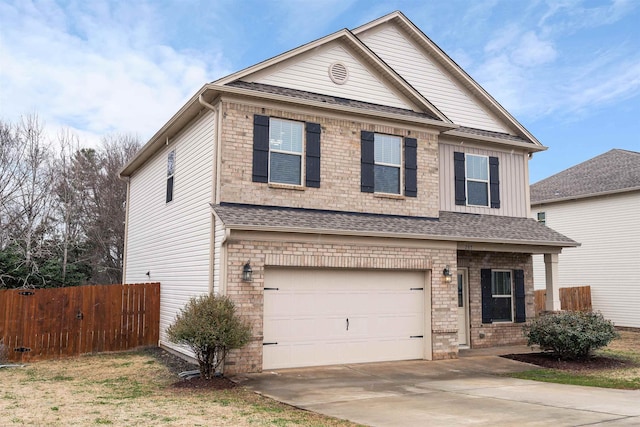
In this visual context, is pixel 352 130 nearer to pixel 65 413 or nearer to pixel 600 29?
pixel 65 413

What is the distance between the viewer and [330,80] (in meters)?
14.1

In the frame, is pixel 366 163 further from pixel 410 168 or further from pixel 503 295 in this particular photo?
pixel 503 295

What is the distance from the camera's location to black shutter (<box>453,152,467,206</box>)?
16094mm

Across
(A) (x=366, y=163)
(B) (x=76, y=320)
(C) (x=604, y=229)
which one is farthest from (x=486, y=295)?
(B) (x=76, y=320)

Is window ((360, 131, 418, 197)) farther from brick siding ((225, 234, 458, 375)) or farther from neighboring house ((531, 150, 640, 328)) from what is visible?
neighboring house ((531, 150, 640, 328))

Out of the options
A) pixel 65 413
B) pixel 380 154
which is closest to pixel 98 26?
pixel 380 154

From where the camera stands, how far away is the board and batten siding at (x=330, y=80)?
13.5 m

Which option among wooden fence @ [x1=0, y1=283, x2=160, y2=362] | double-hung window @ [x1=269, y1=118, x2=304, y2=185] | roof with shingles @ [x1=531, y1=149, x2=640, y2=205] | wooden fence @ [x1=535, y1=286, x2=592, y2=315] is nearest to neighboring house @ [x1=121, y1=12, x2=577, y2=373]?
double-hung window @ [x1=269, y1=118, x2=304, y2=185]

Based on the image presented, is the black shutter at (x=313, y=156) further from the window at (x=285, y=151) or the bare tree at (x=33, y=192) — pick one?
the bare tree at (x=33, y=192)

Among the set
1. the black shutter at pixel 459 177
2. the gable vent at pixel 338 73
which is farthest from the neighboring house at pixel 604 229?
the gable vent at pixel 338 73

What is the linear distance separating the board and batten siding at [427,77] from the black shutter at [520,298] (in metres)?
4.46

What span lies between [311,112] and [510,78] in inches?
561

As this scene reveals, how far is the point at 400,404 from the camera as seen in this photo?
28.8 feet

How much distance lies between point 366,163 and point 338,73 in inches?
93.8
